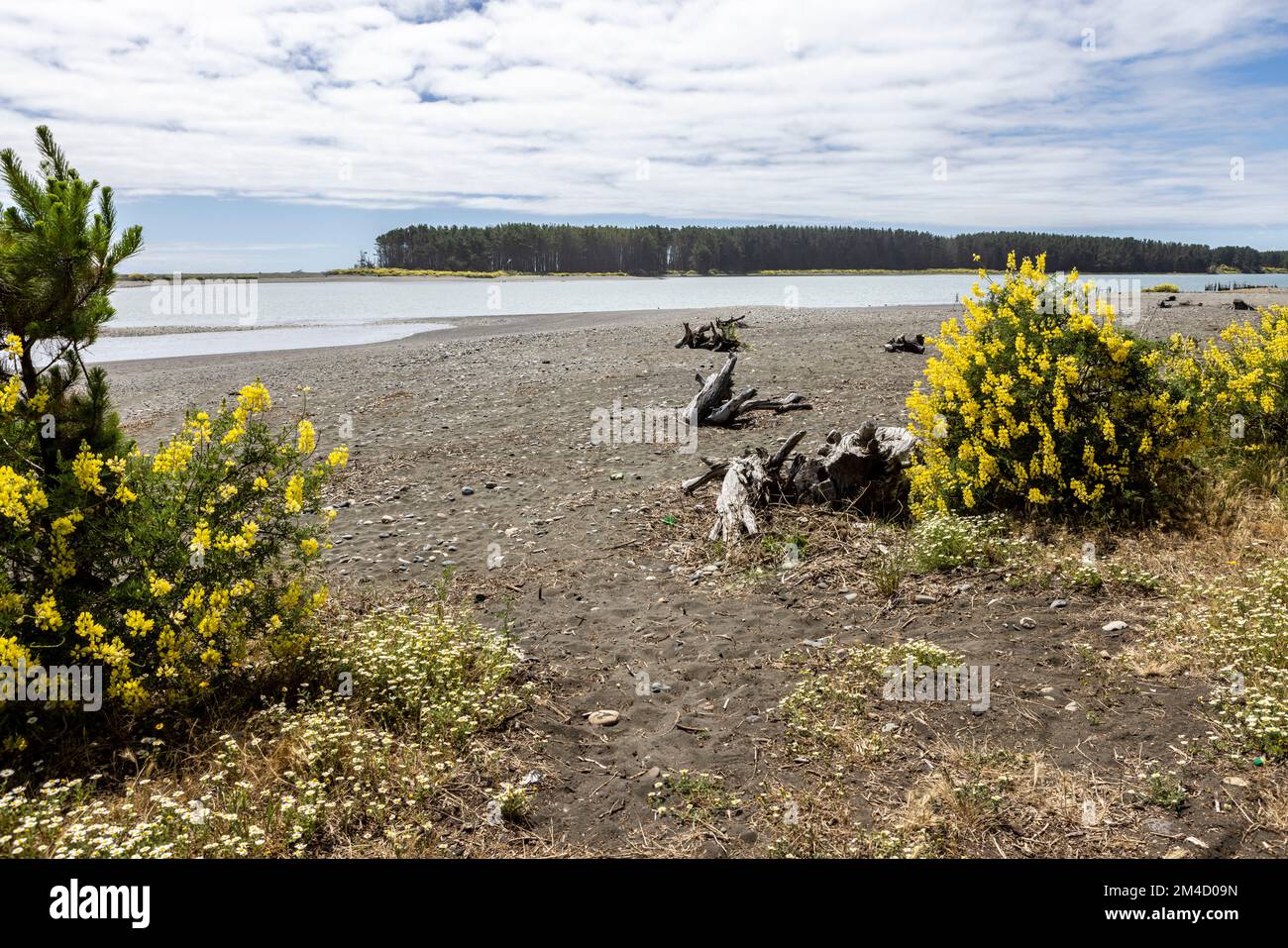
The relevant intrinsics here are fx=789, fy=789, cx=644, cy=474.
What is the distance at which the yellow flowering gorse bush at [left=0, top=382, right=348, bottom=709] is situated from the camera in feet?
16.8

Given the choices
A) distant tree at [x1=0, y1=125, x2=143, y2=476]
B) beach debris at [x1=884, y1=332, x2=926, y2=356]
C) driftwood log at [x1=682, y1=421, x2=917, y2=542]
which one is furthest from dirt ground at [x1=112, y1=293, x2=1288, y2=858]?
beach debris at [x1=884, y1=332, x2=926, y2=356]

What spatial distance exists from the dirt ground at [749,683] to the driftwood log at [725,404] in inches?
20.4

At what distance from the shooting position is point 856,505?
9.38 m

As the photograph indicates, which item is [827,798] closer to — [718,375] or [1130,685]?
[1130,685]

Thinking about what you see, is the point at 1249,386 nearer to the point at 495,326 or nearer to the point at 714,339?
the point at 714,339

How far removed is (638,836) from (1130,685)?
3.58 m

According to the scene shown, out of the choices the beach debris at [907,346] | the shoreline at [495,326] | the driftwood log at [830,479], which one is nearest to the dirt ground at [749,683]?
the driftwood log at [830,479]

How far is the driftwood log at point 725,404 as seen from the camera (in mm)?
14438

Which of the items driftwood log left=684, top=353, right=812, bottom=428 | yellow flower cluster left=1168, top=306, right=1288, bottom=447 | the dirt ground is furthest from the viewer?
driftwood log left=684, top=353, right=812, bottom=428

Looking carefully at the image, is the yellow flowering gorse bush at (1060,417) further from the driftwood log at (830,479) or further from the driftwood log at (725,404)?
the driftwood log at (725,404)

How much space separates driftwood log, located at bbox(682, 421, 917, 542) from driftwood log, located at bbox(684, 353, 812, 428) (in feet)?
15.5

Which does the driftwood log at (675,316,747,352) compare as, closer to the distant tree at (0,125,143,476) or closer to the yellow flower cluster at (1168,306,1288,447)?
the yellow flower cluster at (1168,306,1288,447)

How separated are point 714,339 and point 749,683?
19139mm
